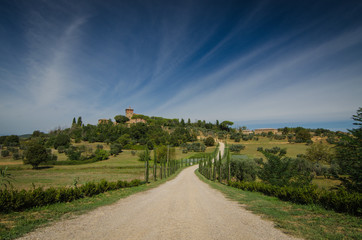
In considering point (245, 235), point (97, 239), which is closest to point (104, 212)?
point (97, 239)

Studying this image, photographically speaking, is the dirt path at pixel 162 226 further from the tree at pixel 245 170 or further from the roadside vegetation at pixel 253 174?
the tree at pixel 245 170

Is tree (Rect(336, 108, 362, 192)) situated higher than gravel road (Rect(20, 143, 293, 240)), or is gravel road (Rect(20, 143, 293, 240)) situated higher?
tree (Rect(336, 108, 362, 192))

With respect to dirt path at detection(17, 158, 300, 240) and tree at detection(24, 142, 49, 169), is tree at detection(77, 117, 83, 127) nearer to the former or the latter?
tree at detection(24, 142, 49, 169)

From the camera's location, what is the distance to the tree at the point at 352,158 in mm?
8781

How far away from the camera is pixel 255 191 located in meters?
13.8

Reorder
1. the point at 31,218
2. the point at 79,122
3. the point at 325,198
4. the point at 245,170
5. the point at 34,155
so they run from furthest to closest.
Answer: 1. the point at 79,122
2. the point at 34,155
3. the point at 245,170
4. the point at 325,198
5. the point at 31,218

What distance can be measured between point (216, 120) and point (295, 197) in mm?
130598

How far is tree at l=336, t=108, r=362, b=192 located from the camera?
8.78m

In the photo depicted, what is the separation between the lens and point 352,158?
937 cm

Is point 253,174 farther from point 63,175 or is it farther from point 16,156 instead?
point 16,156

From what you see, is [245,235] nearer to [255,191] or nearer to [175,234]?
[175,234]

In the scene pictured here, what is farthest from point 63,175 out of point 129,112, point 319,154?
point 129,112

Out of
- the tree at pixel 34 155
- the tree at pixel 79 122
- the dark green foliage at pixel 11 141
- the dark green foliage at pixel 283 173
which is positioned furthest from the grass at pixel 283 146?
the tree at pixel 79 122

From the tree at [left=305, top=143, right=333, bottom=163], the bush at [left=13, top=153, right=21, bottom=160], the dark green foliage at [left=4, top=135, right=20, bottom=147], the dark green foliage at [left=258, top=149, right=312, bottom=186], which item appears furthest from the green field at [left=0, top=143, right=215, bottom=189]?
the dark green foliage at [left=4, top=135, right=20, bottom=147]
